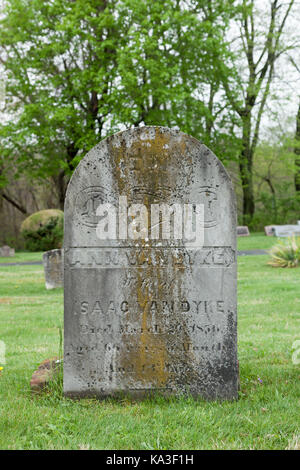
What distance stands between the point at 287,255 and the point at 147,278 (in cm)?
1004

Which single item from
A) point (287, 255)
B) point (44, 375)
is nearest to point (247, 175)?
point (287, 255)

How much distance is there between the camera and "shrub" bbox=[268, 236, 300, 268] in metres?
12.9

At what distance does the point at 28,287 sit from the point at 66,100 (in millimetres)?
14996

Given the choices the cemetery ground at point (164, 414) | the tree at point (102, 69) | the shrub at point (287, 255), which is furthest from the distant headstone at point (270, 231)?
the cemetery ground at point (164, 414)

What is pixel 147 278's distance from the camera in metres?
3.81

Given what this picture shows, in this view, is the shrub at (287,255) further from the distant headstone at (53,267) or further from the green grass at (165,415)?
the green grass at (165,415)

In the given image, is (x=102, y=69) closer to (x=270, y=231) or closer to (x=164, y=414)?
(x=270, y=231)

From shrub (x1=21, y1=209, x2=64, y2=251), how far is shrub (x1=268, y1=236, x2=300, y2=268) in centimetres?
1238

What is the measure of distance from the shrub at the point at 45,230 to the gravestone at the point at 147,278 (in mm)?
19191

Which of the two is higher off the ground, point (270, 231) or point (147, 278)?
point (270, 231)

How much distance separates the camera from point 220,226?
3.83 m

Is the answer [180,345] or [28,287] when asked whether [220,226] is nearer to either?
[180,345]

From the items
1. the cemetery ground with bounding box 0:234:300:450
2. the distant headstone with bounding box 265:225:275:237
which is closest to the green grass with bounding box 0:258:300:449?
the cemetery ground with bounding box 0:234:300:450

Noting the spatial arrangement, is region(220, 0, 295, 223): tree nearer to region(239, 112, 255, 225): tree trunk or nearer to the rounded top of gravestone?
region(239, 112, 255, 225): tree trunk
